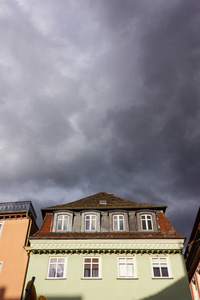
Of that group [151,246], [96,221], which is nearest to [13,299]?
[96,221]

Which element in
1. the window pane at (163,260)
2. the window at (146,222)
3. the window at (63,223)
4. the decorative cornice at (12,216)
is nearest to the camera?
the window pane at (163,260)

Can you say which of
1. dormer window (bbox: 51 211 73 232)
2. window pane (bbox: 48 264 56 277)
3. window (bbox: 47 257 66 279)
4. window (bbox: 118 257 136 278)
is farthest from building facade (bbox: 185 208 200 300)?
window pane (bbox: 48 264 56 277)

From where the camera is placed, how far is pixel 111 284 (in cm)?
1931

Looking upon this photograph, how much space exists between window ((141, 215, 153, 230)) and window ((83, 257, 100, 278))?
5.16m

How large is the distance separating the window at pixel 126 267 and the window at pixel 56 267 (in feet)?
15.4

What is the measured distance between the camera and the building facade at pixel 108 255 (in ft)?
62.4

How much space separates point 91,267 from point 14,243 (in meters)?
7.30

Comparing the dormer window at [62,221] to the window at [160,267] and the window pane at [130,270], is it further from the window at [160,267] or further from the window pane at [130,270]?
the window at [160,267]

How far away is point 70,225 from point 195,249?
42.3 ft

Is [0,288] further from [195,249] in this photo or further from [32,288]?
[195,249]

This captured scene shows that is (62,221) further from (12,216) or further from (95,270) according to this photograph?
(95,270)

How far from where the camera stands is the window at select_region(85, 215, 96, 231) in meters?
22.5

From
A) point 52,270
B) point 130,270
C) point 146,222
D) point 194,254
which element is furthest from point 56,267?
point 194,254

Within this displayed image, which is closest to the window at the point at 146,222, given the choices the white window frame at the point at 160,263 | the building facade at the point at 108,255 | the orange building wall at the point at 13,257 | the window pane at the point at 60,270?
the building facade at the point at 108,255
